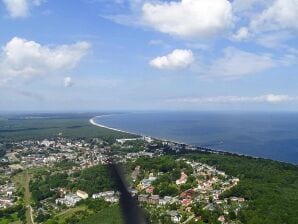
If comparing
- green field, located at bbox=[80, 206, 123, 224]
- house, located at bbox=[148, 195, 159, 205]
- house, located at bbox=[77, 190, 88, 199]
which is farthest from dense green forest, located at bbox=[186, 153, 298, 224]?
house, located at bbox=[77, 190, 88, 199]

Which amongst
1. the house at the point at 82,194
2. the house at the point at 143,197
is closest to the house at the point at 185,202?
the house at the point at 143,197

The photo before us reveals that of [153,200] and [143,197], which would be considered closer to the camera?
[153,200]

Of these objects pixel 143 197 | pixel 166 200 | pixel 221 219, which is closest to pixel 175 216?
pixel 221 219

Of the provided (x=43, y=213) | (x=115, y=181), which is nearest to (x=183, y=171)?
(x=43, y=213)

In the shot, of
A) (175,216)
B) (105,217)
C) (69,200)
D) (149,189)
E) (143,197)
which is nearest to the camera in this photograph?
(175,216)

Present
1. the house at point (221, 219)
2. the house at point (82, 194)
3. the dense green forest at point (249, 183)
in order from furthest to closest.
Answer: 1. the house at point (82, 194)
2. the dense green forest at point (249, 183)
3. the house at point (221, 219)

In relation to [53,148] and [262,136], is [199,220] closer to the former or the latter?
[53,148]

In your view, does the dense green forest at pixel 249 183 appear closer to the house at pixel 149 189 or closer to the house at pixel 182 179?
the house at pixel 182 179

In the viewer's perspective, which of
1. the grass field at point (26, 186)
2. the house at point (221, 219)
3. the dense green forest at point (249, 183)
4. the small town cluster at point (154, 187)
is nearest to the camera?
the house at point (221, 219)

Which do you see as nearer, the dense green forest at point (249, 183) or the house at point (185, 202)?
the dense green forest at point (249, 183)

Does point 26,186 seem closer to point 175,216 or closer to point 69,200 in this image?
point 69,200

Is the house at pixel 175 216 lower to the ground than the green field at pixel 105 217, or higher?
higher
